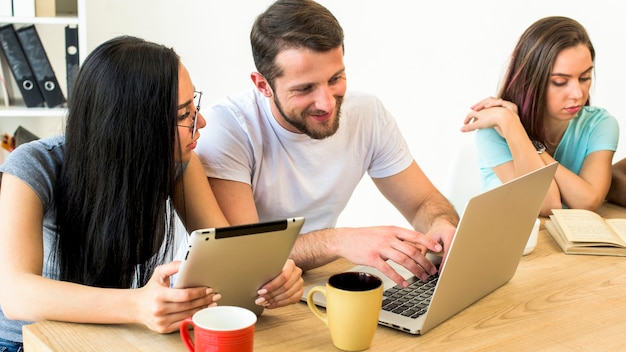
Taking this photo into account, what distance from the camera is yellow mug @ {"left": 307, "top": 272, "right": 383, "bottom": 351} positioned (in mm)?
1088

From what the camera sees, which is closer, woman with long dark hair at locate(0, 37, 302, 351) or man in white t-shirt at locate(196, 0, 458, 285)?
woman with long dark hair at locate(0, 37, 302, 351)

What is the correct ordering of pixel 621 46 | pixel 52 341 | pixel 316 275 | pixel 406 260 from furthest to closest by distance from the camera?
pixel 621 46 → pixel 316 275 → pixel 406 260 → pixel 52 341

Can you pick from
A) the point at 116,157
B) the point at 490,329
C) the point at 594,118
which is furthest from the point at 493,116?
the point at 116,157

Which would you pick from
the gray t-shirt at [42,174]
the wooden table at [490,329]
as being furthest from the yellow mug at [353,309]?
the gray t-shirt at [42,174]

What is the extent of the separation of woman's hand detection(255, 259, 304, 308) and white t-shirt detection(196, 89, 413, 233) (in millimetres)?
488

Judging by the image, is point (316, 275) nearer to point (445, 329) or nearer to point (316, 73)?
point (445, 329)

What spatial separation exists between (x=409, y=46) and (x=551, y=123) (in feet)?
4.61

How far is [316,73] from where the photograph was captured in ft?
5.47

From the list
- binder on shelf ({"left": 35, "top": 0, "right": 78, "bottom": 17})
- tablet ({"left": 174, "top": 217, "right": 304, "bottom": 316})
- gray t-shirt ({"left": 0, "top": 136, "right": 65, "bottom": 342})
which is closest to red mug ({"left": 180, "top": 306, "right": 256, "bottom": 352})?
tablet ({"left": 174, "top": 217, "right": 304, "bottom": 316})

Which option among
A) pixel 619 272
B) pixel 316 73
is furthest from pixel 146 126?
pixel 619 272

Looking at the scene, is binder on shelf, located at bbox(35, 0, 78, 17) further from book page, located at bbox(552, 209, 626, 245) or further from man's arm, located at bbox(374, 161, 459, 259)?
book page, located at bbox(552, 209, 626, 245)

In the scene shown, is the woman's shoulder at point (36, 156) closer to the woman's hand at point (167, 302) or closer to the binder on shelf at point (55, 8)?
the woman's hand at point (167, 302)

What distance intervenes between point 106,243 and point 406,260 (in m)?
0.55

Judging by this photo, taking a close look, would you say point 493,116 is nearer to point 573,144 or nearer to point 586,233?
point 573,144
